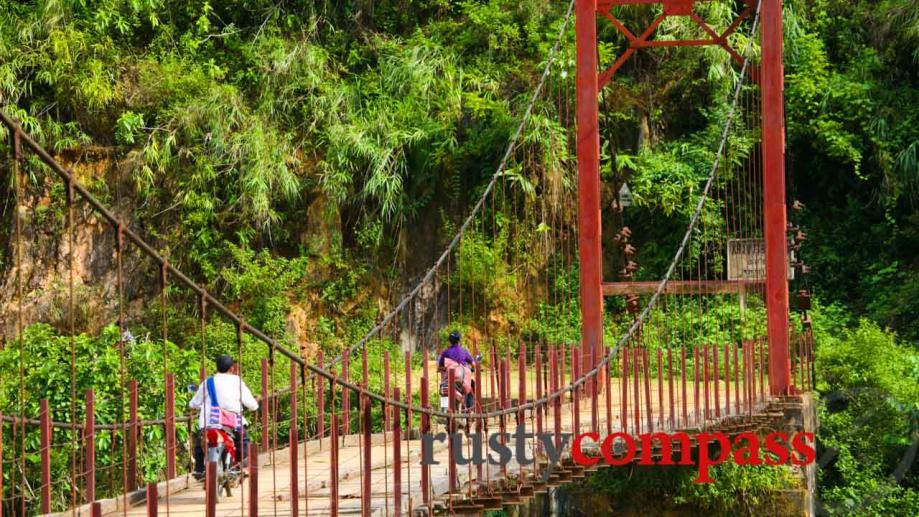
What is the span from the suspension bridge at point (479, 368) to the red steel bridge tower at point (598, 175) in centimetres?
1

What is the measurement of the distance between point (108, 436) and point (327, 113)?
5.37 meters

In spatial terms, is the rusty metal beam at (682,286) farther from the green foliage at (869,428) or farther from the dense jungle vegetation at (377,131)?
the dense jungle vegetation at (377,131)

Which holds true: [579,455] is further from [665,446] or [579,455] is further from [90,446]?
[90,446]

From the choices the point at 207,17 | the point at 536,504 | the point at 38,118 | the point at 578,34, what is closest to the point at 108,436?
the point at 536,504

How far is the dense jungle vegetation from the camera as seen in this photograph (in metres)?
12.2

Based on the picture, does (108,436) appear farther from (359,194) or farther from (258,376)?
(359,194)

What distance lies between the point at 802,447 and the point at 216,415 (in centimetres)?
421

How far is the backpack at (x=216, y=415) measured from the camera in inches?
228

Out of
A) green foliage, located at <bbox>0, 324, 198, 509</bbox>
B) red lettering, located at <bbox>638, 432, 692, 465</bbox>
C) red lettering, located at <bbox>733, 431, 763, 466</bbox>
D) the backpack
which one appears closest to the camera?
the backpack

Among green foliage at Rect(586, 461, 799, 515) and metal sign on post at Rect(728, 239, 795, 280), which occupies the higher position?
metal sign on post at Rect(728, 239, 795, 280)

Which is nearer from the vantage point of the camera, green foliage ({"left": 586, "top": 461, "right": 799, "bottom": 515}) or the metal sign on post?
green foliage ({"left": 586, "top": 461, "right": 799, "bottom": 515})

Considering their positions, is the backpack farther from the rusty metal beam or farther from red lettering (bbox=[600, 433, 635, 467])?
the rusty metal beam

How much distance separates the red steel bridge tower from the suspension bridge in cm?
1

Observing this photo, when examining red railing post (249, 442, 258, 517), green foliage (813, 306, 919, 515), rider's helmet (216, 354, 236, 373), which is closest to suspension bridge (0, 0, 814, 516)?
red railing post (249, 442, 258, 517)
